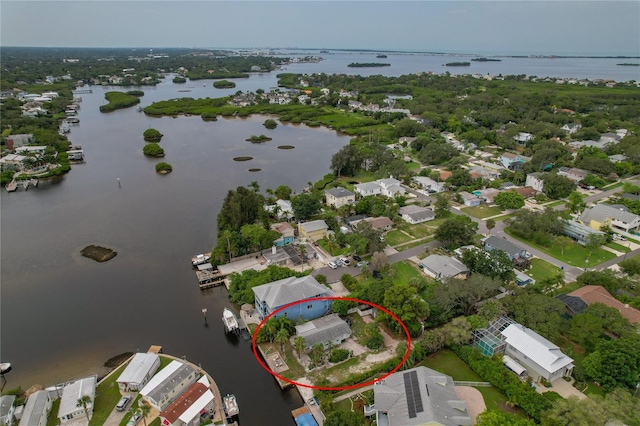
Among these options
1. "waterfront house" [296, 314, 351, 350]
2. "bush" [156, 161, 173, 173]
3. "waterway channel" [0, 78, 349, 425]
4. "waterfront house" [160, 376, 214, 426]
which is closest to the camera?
"waterfront house" [160, 376, 214, 426]

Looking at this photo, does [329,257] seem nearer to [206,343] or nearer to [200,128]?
[206,343]

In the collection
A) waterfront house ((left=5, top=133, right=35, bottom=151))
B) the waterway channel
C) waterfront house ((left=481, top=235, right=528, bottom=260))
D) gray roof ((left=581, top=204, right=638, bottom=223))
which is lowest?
the waterway channel

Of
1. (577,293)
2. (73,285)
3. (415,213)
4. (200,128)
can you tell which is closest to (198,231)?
(73,285)

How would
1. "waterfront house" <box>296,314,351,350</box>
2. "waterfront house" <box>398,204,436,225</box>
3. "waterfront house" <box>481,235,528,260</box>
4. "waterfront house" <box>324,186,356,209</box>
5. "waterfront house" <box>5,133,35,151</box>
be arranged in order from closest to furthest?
"waterfront house" <box>296,314,351,350</box> < "waterfront house" <box>481,235,528,260</box> < "waterfront house" <box>398,204,436,225</box> < "waterfront house" <box>324,186,356,209</box> < "waterfront house" <box>5,133,35,151</box>

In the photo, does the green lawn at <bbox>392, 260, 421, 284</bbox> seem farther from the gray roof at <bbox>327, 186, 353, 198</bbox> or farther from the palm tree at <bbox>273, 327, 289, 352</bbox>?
the gray roof at <bbox>327, 186, 353, 198</bbox>

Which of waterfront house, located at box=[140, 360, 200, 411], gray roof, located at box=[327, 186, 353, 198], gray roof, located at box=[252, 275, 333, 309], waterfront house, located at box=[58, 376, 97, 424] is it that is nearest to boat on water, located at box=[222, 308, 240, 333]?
gray roof, located at box=[252, 275, 333, 309]

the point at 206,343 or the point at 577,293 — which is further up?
the point at 577,293

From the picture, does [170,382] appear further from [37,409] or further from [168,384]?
[37,409]
